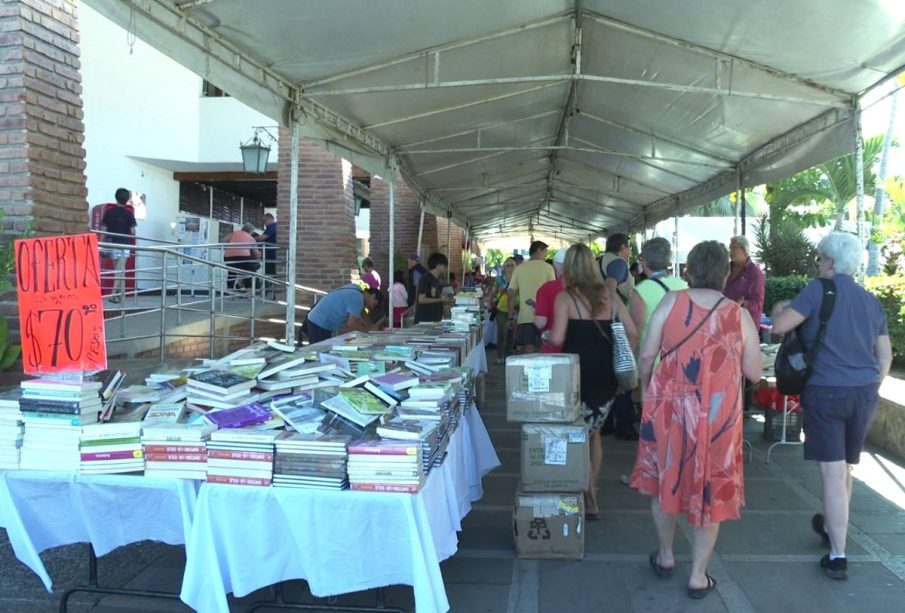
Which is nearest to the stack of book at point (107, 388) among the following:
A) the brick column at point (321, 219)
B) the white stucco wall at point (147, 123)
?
the brick column at point (321, 219)

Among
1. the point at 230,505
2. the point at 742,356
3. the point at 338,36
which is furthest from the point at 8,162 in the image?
the point at 742,356

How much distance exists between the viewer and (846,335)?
12.3 feet

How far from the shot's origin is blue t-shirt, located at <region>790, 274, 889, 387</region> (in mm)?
3740

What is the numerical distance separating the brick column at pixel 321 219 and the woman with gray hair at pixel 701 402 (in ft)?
25.0

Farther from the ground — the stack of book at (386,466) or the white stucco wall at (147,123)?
the white stucco wall at (147,123)

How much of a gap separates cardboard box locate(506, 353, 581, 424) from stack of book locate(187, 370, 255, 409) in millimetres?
1411

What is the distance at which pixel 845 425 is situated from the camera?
3.81 metres

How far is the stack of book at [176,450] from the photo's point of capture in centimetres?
297

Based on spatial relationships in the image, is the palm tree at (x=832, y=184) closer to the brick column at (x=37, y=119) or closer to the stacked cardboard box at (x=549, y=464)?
the stacked cardboard box at (x=549, y=464)

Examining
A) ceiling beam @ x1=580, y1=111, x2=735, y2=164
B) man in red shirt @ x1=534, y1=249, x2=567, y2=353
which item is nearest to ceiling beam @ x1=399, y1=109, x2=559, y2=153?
ceiling beam @ x1=580, y1=111, x2=735, y2=164

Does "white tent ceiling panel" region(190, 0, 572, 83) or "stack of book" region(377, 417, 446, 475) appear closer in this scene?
"stack of book" region(377, 417, 446, 475)

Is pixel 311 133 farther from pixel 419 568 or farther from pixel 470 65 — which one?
pixel 419 568

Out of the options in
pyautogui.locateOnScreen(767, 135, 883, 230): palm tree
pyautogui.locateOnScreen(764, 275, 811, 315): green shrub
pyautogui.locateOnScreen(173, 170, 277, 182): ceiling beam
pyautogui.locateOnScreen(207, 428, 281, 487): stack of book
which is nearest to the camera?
pyautogui.locateOnScreen(207, 428, 281, 487): stack of book

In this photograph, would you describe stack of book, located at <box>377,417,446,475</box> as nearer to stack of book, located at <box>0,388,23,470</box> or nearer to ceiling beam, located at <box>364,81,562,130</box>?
stack of book, located at <box>0,388,23,470</box>
